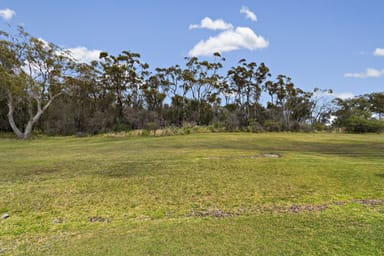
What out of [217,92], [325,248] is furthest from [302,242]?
[217,92]

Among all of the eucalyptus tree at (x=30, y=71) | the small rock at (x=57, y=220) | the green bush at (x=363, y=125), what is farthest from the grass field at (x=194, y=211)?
the green bush at (x=363, y=125)

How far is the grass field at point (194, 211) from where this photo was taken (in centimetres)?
231

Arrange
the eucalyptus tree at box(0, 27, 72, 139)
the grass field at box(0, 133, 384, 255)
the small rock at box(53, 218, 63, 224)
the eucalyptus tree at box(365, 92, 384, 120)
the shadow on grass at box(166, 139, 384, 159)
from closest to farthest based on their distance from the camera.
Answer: the grass field at box(0, 133, 384, 255), the small rock at box(53, 218, 63, 224), the shadow on grass at box(166, 139, 384, 159), the eucalyptus tree at box(0, 27, 72, 139), the eucalyptus tree at box(365, 92, 384, 120)

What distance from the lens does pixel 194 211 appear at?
3.25 metres

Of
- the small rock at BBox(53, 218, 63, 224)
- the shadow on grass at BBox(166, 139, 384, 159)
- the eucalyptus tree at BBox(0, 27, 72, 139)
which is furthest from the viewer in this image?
the eucalyptus tree at BBox(0, 27, 72, 139)

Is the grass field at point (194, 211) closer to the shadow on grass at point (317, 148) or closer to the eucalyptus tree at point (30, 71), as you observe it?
the shadow on grass at point (317, 148)

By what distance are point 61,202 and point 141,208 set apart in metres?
1.29

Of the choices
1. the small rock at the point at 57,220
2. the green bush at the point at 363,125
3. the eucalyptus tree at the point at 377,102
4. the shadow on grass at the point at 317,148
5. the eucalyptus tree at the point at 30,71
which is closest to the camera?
the small rock at the point at 57,220

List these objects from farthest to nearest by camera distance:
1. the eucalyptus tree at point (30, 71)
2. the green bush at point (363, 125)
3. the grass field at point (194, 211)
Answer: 1. the green bush at point (363, 125)
2. the eucalyptus tree at point (30, 71)
3. the grass field at point (194, 211)

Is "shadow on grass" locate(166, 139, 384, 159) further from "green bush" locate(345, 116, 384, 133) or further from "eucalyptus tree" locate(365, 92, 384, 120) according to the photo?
"eucalyptus tree" locate(365, 92, 384, 120)

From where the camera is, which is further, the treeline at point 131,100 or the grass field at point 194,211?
the treeline at point 131,100

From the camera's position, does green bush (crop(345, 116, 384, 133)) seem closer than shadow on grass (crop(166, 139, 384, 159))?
No

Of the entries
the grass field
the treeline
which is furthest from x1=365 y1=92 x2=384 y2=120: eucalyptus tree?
the grass field

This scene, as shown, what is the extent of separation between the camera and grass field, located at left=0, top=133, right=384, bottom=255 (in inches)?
90.8
